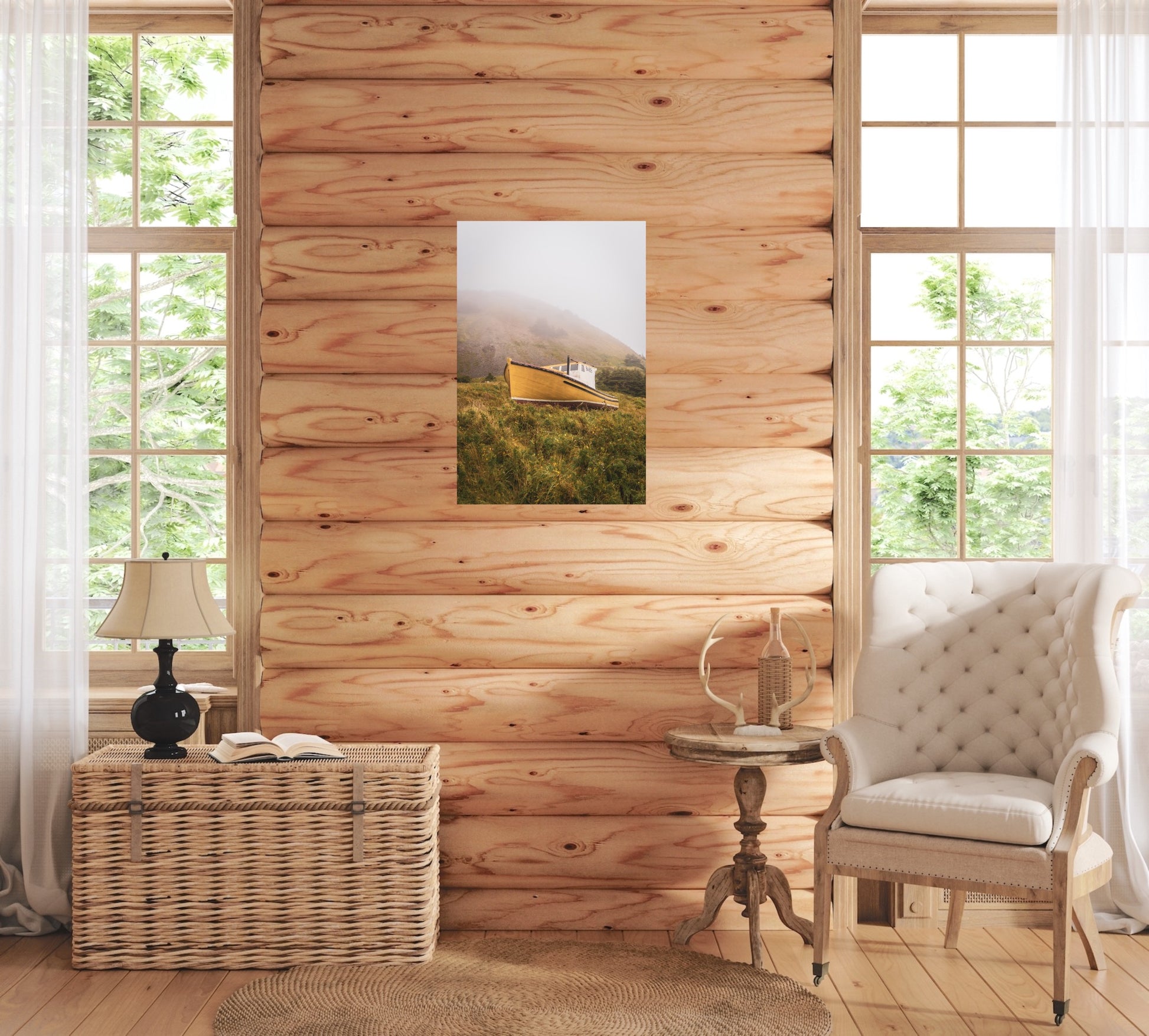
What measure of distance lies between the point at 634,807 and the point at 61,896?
178 centimetres

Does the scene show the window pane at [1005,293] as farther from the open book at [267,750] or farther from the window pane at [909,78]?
the open book at [267,750]

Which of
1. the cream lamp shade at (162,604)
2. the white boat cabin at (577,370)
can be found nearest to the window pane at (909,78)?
the white boat cabin at (577,370)

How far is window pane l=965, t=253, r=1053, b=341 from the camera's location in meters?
3.49

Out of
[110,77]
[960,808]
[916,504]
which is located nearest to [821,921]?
[960,808]

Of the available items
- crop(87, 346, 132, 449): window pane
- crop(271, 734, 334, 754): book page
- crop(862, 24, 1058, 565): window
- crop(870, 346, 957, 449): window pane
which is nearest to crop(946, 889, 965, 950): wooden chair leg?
crop(862, 24, 1058, 565): window

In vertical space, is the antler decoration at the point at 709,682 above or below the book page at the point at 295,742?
above

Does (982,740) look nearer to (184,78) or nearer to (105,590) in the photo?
(105,590)

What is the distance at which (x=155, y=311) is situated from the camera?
11.5ft

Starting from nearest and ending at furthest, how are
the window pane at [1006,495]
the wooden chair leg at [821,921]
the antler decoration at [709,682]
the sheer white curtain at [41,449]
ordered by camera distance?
the wooden chair leg at [821,921] → the antler decoration at [709,682] → the sheer white curtain at [41,449] → the window pane at [1006,495]

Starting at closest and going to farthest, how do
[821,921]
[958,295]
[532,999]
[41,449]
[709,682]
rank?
[532,999]
[821,921]
[41,449]
[709,682]
[958,295]

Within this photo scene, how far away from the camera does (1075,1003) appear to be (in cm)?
269

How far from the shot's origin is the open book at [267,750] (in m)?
2.92

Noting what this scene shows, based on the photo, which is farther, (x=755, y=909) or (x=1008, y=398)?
(x=1008, y=398)

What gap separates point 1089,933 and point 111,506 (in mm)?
3294
